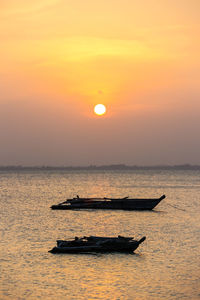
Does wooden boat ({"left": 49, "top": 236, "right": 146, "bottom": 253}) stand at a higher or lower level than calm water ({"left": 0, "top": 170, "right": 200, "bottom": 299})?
higher

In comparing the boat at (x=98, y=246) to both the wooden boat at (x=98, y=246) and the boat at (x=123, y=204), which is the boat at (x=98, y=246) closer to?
the wooden boat at (x=98, y=246)

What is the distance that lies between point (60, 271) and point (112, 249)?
550 cm

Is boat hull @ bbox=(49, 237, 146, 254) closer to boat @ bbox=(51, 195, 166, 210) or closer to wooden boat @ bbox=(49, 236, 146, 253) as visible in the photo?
wooden boat @ bbox=(49, 236, 146, 253)

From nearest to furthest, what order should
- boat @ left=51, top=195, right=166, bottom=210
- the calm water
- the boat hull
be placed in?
the calm water → the boat hull → boat @ left=51, top=195, right=166, bottom=210

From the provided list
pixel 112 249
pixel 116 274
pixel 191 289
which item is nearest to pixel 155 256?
pixel 112 249

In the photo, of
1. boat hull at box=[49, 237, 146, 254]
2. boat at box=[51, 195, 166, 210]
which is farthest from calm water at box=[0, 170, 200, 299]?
boat at box=[51, 195, 166, 210]

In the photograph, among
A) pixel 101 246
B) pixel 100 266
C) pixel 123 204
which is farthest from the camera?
pixel 123 204

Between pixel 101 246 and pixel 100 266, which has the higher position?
pixel 101 246

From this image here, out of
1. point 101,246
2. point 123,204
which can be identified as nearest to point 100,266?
point 101,246

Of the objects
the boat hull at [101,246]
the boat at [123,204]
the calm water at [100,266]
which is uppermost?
the boat at [123,204]

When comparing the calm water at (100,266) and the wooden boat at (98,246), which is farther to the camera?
the wooden boat at (98,246)

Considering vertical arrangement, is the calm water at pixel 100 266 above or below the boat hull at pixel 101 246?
below

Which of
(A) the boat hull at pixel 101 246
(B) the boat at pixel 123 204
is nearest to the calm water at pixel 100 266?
(A) the boat hull at pixel 101 246

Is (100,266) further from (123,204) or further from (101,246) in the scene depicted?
(123,204)
